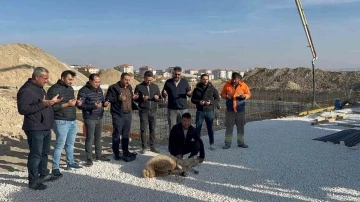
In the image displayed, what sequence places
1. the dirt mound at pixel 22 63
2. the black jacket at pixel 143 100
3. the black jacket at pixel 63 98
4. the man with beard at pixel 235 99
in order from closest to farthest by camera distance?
the black jacket at pixel 63 98 → the black jacket at pixel 143 100 → the man with beard at pixel 235 99 → the dirt mound at pixel 22 63

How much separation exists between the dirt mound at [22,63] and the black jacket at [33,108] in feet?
77.2

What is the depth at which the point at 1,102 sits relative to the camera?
13.0 m

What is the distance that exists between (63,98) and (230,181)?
9.28 feet

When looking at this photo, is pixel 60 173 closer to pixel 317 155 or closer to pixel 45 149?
pixel 45 149

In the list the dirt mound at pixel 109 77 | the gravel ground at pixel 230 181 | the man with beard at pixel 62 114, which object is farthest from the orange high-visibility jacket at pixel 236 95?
the dirt mound at pixel 109 77

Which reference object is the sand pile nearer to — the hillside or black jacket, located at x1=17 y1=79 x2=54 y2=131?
Answer: black jacket, located at x1=17 y1=79 x2=54 y2=131

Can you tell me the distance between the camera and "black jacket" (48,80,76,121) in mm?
4906

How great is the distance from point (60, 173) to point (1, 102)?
9.73 metres

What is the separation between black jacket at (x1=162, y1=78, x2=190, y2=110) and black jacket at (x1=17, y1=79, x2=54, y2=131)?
250cm

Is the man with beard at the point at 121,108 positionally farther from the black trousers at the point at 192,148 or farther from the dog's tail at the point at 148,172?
the black trousers at the point at 192,148

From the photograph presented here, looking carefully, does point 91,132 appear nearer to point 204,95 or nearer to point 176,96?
point 176,96

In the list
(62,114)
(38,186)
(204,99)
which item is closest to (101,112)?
(62,114)

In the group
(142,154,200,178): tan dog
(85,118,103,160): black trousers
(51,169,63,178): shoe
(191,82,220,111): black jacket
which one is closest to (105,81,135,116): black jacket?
(85,118,103,160): black trousers

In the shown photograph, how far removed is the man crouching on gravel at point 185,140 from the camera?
5262mm
